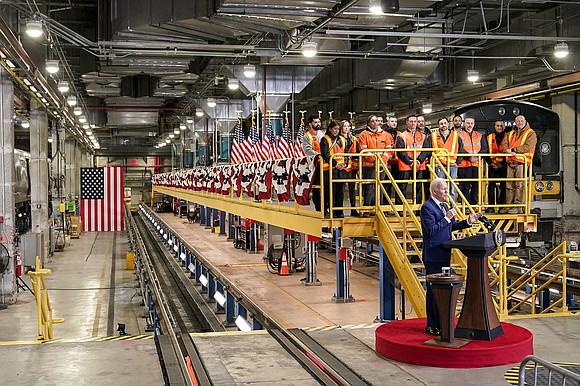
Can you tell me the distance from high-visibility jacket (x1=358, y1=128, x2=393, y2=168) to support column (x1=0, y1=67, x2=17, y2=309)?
34.9ft

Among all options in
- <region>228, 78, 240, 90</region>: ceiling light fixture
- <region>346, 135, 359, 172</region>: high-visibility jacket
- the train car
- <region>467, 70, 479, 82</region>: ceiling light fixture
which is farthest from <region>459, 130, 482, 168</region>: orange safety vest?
<region>228, 78, 240, 90</region>: ceiling light fixture

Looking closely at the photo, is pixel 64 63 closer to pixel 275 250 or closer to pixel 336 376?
pixel 275 250

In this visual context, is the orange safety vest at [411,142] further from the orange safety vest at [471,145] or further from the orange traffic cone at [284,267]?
the orange traffic cone at [284,267]

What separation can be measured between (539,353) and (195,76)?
15.5m

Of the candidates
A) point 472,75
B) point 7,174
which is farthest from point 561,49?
point 7,174

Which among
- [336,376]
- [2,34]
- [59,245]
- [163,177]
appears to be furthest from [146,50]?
[163,177]

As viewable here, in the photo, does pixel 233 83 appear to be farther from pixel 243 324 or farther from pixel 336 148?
pixel 336 148

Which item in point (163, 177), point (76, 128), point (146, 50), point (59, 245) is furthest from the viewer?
point (163, 177)

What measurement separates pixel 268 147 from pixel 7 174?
21.8ft

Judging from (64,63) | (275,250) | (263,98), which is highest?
(64,63)

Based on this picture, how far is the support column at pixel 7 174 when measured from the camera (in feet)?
61.6

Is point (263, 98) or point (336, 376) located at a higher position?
point (263, 98)

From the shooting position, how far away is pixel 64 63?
84.3ft

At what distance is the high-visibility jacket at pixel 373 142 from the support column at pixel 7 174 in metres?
10.6
